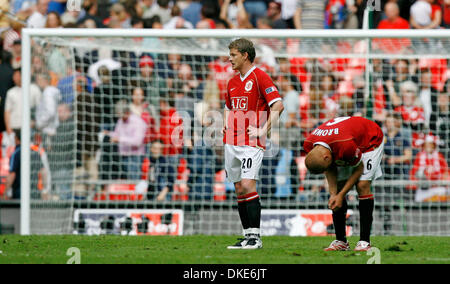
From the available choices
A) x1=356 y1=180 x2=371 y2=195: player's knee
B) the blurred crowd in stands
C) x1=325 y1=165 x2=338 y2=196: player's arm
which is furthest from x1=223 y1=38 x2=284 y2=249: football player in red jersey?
the blurred crowd in stands

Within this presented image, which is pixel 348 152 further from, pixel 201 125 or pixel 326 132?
pixel 201 125

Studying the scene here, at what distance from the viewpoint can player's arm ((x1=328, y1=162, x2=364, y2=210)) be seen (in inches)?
302

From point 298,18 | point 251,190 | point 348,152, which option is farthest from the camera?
point 298,18

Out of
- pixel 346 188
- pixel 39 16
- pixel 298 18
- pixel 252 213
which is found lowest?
pixel 252 213

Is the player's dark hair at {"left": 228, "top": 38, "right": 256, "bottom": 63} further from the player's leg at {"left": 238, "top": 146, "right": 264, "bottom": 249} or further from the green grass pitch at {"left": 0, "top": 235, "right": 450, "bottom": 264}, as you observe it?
the green grass pitch at {"left": 0, "top": 235, "right": 450, "bottom": 264}

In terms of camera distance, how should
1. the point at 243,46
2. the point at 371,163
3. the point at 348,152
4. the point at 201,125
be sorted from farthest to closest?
1. the point at 201,125
2. the point at 243,46
3. the point at 371,163
4. the point at 348,152

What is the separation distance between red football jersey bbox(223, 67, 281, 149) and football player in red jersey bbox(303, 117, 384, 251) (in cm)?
77

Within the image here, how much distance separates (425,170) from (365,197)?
5.49 m

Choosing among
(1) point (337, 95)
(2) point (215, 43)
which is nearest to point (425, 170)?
(1) point (337, 95)

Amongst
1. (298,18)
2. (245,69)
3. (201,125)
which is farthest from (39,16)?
(245,69)

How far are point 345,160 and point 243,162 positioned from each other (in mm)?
1252

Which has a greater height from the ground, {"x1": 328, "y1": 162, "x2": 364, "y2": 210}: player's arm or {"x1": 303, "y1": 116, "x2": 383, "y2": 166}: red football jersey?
{"x1": 303, "y1": 116, "x2": 383, "y2": 166}: red football jersey

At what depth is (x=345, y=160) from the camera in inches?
302

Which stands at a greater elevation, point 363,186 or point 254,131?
point 254,131
